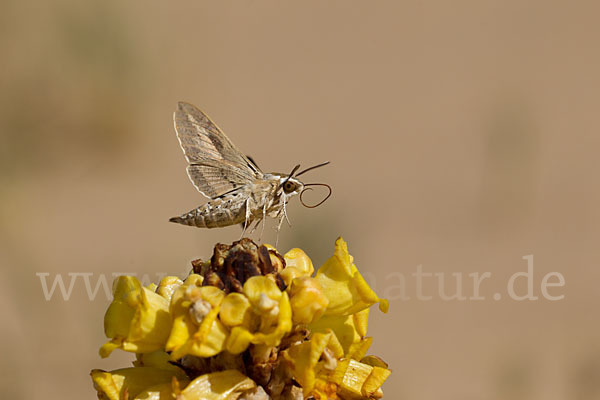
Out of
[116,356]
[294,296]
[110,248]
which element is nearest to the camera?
[294,296]

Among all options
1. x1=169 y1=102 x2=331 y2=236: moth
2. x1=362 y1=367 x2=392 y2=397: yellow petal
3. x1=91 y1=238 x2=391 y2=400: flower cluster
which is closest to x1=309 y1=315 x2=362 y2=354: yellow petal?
x1=91 y1=238 x2=391 y2=400: flower cluster

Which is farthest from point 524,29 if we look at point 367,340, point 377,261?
point 367,340

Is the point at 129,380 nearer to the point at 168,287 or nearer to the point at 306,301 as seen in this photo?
the point at 168,287

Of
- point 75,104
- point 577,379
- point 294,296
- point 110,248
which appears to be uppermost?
point 75,104

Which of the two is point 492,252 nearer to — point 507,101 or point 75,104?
point 507,101

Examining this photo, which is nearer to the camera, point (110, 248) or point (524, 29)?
point (110, 248)

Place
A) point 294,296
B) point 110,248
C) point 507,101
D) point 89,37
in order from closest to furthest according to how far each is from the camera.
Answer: point 294,296 → point 89,37 → point 110,248 → point 507,101

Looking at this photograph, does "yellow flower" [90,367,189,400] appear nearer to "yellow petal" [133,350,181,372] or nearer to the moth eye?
"yellow petal" [133,350,181,372]
